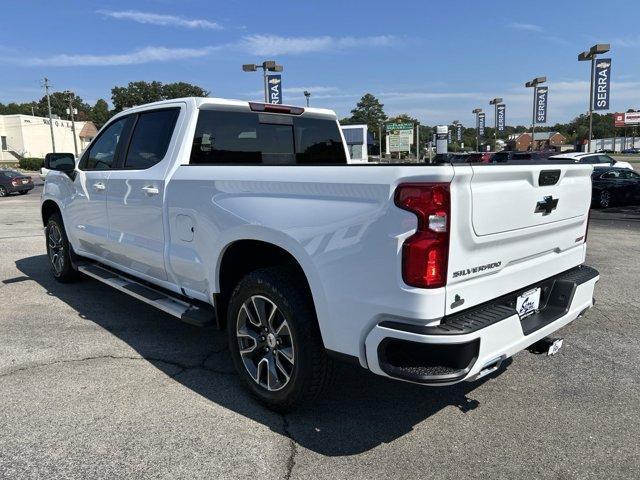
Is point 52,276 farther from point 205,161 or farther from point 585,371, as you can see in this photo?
point 585,371

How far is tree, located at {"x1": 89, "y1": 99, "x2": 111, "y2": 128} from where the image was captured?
128488mm

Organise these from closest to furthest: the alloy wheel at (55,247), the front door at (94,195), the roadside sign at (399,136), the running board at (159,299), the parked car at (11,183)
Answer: the running board at (159,299), the front door at (94,195), the alloy wheel at (55,247), the parked car at (11,183), the roadside sign at (399,136)

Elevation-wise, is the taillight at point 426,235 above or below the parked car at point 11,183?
above

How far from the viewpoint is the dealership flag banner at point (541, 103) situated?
1642 inches

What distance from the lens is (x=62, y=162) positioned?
5750mm

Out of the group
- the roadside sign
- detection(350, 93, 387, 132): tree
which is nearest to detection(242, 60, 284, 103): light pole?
the roadside sign

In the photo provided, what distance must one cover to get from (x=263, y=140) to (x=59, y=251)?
3.48 metres

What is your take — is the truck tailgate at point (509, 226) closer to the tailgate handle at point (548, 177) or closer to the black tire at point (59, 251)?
the tailgate handle at point (548, 177)

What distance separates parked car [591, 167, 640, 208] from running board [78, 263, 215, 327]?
53.6ft

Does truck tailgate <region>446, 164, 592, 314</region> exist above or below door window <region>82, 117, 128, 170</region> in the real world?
below

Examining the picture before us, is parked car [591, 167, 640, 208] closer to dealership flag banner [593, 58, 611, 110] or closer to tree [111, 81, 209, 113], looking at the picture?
dealership flag banner [593, 58, 611, 110]

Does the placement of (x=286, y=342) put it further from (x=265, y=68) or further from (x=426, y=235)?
(x=265, y=68)

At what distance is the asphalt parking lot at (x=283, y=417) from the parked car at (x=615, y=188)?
14.0 metres

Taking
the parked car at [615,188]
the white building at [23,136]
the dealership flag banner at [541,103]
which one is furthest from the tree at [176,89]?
the parked car at [615,188]
